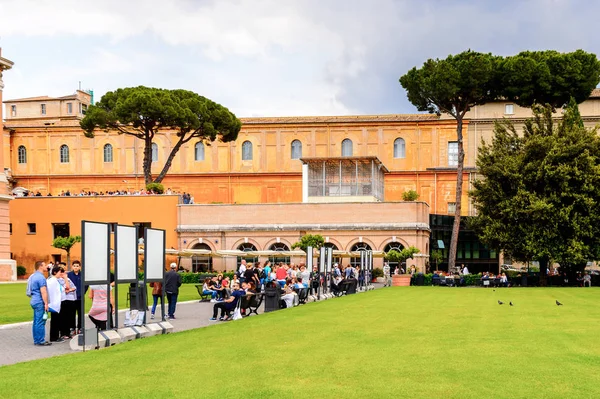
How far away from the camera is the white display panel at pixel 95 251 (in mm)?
14305

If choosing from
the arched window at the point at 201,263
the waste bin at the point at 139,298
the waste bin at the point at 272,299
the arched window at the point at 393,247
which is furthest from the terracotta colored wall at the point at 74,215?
the waste bin at the point at 139,298

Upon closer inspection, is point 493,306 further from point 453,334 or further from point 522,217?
point 522,217

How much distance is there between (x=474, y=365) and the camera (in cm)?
1110

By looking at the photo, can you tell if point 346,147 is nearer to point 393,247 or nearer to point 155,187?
point 393,247

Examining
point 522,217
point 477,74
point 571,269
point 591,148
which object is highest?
point 477,74

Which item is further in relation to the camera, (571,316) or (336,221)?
(336,221)

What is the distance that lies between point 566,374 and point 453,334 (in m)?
4.97

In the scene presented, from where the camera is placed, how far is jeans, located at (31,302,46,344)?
49.2ft

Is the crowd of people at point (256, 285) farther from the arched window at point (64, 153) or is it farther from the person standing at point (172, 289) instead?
the arched window at point (64, 153)

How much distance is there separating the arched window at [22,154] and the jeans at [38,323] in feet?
204

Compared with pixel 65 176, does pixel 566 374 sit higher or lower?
lower

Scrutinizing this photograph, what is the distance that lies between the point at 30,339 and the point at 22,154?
61.5 metres

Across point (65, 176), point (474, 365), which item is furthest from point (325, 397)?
point (65, 176)

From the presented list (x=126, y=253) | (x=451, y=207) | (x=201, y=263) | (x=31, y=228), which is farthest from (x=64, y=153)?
(x=126, y=253)
